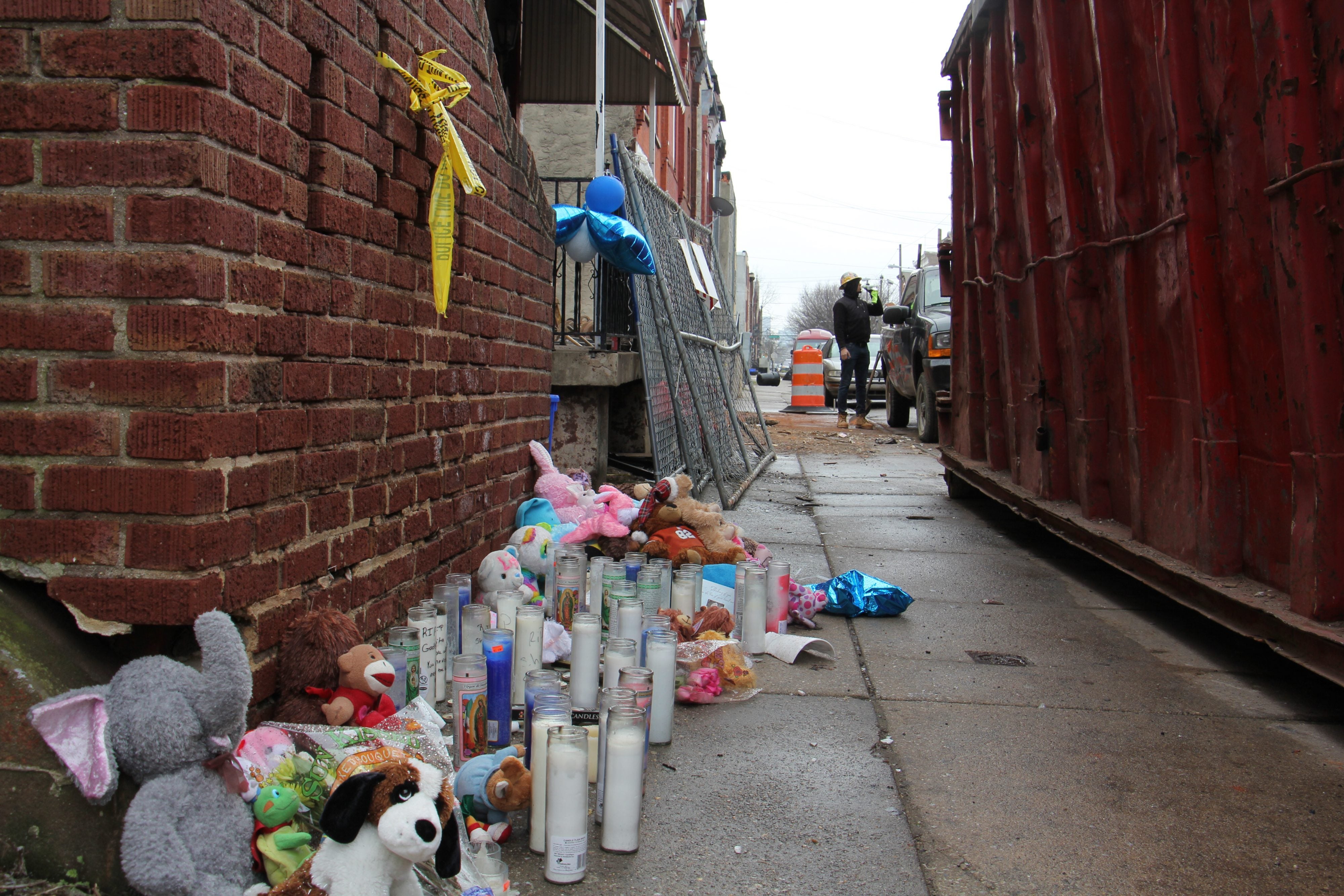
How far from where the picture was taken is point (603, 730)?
2352mm

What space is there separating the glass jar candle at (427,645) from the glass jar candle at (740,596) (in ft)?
4.06

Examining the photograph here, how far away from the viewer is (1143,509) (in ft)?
14.0

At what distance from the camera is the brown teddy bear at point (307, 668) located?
7.77 feet

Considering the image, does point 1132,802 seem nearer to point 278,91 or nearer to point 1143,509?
point 1143,509

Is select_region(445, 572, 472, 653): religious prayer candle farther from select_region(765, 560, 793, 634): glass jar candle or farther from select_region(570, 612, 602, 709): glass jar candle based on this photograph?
select_region(765, 560, 793, 634): glass jar candle

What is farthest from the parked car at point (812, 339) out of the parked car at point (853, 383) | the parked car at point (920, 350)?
the parked car at point (920, 350)

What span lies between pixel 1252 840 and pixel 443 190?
2.85 metres

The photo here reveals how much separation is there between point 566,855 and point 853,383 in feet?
83.5

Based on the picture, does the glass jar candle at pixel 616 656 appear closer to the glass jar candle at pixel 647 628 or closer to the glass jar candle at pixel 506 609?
the glass jar candle at pixel 647 628

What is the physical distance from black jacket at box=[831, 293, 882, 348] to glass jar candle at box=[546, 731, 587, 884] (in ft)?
40.3

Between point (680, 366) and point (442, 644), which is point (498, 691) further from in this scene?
point (680, 366)

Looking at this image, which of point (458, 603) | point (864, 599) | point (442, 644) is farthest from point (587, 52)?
point (442, 644)

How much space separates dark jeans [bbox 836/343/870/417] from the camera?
1463 centimetres

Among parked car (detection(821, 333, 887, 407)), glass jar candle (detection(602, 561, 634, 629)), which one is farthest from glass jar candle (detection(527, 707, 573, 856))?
parked car (detection(821, 333, 887, 407))
